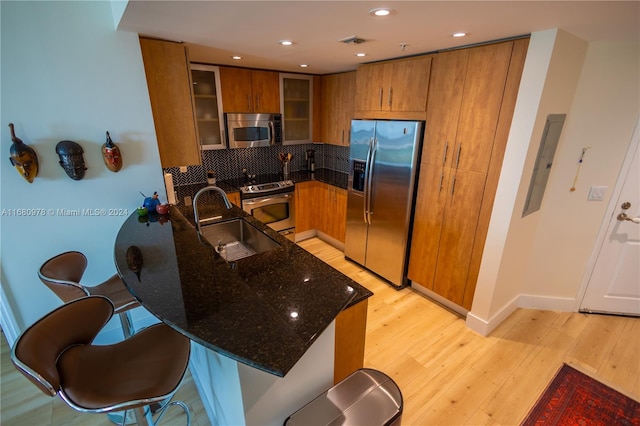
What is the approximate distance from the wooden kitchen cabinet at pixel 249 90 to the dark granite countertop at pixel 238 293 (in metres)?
2.01

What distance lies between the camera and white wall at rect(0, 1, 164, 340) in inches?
67.4

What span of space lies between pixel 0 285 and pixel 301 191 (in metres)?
2.84

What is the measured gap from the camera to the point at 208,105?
10.7 ft

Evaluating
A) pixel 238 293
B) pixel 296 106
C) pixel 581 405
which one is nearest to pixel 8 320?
pixel 238 293

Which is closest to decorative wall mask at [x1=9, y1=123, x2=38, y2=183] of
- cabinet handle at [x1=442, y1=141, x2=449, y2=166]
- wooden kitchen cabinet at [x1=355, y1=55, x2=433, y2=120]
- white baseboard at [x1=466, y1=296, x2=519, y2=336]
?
wooden kitchen cabinet at [x1=355, y1=55, x2=433, y2=120]

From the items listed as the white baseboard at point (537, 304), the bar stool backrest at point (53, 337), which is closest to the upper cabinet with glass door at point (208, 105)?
the bar stool backrest at point (53, 337)

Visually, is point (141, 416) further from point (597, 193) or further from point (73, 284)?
point (597, 193)

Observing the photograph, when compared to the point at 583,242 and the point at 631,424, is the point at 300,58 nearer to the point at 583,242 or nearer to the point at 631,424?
the point at 583,242

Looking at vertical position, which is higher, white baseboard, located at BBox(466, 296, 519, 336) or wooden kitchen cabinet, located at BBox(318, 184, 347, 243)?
wooden kitchen cabinet, located at BBox(318, 184, 347, 243)

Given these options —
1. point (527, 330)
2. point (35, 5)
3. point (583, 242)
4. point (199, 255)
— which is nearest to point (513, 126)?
point (583, 242)

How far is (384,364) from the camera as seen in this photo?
2.19 m

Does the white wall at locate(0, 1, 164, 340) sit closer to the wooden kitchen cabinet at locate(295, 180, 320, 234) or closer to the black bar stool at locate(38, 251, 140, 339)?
the black bar stool at locate(38, 251, 140, 339)

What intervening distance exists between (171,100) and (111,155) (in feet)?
1.97

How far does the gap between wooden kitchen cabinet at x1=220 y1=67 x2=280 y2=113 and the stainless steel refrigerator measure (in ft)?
3.92
